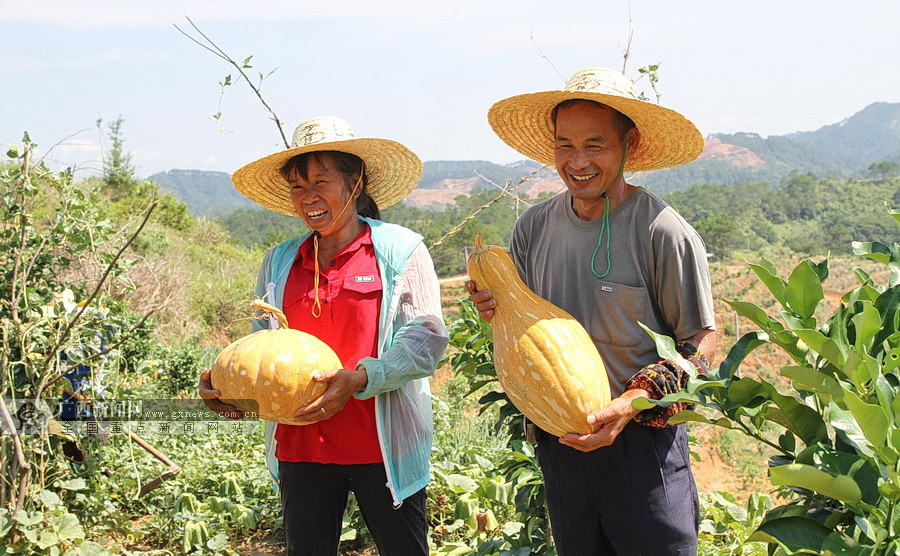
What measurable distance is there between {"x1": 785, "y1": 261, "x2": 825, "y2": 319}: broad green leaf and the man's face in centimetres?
73

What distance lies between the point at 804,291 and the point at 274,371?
144cm

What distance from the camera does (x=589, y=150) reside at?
2.01m

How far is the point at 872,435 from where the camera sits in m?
1.16

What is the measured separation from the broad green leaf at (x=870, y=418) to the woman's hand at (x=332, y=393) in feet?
4.71

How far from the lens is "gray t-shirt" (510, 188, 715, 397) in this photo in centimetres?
192

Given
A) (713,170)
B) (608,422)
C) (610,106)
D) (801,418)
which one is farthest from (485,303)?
(713,170)

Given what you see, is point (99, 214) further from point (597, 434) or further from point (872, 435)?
point (872, 435)

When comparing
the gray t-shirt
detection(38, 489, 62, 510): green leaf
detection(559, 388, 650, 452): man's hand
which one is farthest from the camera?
detection(38, 489, 62, 510): green leaf

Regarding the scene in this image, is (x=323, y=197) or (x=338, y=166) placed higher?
(x=338, y=166)

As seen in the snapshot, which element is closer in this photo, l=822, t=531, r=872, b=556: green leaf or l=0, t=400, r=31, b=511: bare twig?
l=822, t=531, r=872, b=556: green leaf

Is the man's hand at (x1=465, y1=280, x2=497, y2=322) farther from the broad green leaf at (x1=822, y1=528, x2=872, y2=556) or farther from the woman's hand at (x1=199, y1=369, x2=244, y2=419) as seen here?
the broad green leaf at (x1=822, y1=528, x2=872, y2=556)

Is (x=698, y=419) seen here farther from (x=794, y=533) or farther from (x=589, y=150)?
(x=589, y=150)

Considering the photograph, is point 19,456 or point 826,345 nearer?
point 826,345

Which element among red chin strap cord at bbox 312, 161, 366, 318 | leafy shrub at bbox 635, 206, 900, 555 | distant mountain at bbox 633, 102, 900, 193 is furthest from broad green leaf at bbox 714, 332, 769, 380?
distant mountain at bbox 633, 102, 900, 193
